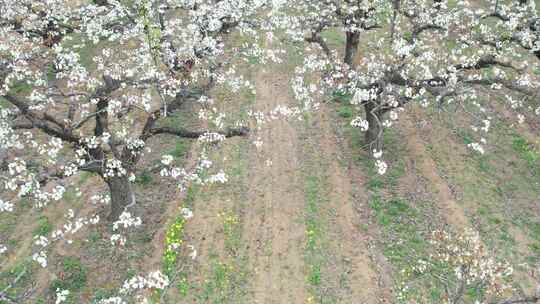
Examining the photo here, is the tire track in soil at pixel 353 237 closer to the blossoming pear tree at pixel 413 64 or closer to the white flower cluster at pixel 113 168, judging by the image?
the blossoming pear tree at pixel 413 64

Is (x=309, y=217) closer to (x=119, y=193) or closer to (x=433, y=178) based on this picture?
(x=433, y=178)

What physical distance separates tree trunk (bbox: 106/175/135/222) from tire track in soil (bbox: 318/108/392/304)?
7541 millimetres

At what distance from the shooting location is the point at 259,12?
107 feet

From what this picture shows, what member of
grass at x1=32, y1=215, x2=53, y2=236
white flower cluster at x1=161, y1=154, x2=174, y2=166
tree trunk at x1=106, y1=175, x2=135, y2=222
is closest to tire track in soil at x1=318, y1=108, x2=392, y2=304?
white flower cluster at x1=161, y1=154, x2=174, y2=166

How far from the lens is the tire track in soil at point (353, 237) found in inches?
640

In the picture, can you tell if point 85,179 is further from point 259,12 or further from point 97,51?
point 259,12

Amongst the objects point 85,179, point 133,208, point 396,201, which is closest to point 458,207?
point 396,201

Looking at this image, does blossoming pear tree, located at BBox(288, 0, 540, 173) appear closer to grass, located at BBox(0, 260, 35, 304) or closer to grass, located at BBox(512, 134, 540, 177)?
grass, located at BBox(512, 134, 540, 177)

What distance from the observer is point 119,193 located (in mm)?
17969

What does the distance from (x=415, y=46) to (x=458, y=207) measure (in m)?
6.58

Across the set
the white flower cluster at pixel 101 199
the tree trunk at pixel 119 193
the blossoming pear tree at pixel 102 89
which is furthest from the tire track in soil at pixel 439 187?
the white flower cluster at pixel 101 199

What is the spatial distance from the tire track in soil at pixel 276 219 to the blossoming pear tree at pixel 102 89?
9.09 ft

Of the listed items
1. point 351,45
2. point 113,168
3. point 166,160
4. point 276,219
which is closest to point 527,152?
point 351,45

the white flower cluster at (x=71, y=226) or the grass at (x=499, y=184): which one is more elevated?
the white flower cluster at (x=71, y=226)
